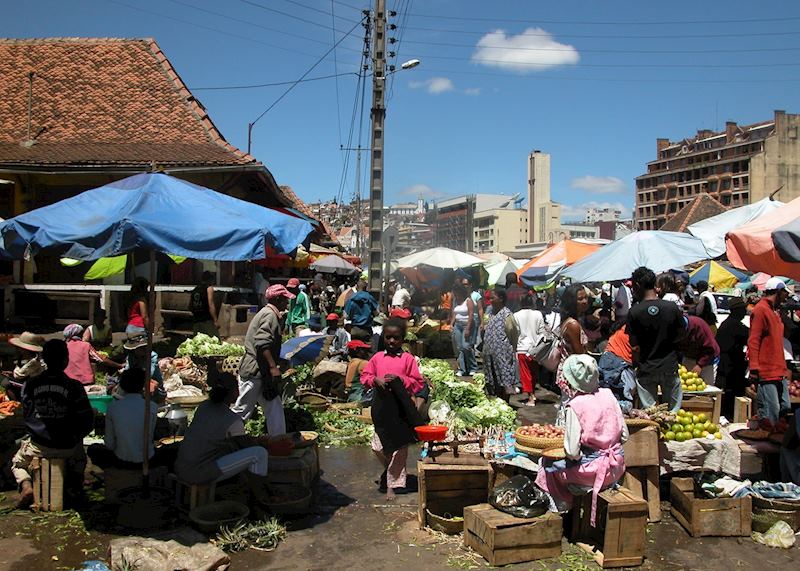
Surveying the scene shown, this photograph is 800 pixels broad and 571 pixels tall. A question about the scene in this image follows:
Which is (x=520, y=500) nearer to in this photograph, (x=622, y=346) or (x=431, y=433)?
(x=431, y=433)

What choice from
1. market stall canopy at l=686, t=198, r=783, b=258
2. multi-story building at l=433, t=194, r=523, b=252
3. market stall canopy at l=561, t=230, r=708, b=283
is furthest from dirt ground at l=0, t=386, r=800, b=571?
multi-story building at l=433, t=194, r=523, b=252

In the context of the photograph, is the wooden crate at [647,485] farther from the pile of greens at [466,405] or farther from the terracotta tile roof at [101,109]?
the terracotta tile roof at [101,109]

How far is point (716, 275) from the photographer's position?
22.8 meters

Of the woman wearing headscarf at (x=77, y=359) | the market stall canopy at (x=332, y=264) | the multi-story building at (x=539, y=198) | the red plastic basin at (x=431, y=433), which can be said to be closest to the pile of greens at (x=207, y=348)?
the woman wearing headscarf at (x=77, y=359)

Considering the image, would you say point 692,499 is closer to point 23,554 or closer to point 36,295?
point 23,554

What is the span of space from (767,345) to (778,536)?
2.48 m

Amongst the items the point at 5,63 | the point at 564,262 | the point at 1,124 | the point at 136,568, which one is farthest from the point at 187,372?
the point at 5,63

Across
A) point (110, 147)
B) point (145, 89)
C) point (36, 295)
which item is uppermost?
point (145, 89)

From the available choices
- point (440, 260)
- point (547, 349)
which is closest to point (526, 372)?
point (547, 349)

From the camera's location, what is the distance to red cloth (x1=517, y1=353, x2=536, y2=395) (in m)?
11.2

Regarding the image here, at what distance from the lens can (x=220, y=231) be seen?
18.3ft

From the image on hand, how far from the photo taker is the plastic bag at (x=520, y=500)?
17.3 ft

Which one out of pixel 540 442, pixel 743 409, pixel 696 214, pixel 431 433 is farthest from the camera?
pixel 696 214

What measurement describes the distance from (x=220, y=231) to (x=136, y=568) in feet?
8.30
